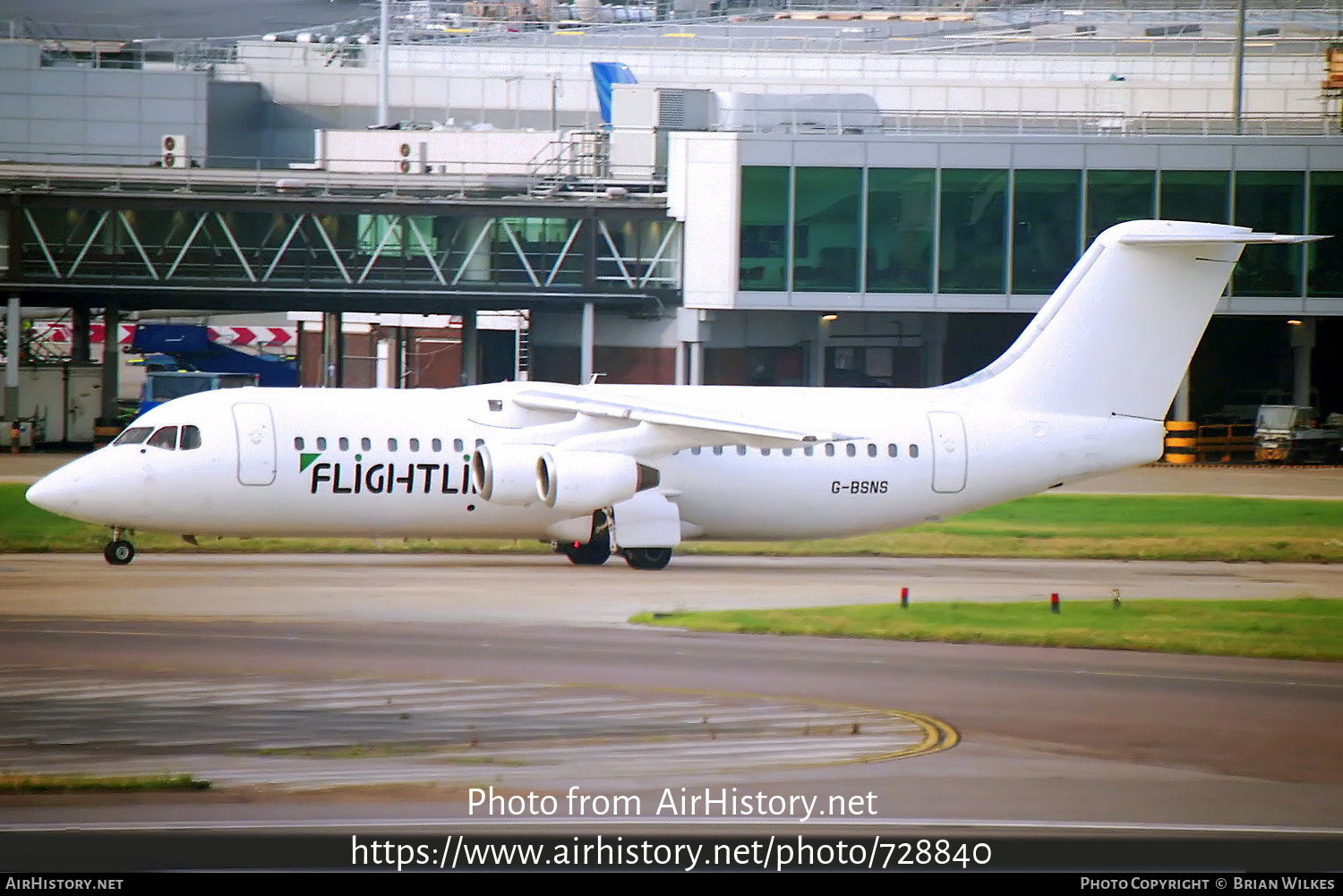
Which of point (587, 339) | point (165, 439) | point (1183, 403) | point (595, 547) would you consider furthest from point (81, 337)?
point (1183, 403)

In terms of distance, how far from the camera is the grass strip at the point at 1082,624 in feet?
82.4

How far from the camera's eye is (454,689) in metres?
20.5

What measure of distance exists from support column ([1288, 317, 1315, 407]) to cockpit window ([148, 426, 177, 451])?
4149cm

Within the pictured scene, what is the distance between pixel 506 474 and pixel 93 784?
51.1ft

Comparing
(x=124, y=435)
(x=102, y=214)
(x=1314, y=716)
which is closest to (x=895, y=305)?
(x=102, y=214)

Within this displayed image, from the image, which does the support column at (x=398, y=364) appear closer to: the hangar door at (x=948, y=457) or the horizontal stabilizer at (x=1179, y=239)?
the hangar door at (x=948, y=457)

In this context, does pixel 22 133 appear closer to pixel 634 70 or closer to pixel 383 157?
pixel 383 157

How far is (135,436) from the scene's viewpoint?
102 ft

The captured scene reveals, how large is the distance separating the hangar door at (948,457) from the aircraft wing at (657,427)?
97.1 inches

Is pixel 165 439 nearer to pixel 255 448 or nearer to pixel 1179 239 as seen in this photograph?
pixel 255 448

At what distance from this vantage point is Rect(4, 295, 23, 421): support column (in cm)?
5584

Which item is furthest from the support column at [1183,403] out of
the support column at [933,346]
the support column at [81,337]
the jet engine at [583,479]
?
the support column at [81,337]

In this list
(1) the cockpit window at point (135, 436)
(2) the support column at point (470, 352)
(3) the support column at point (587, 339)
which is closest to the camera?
(1) the cockpit window at point (135, 436)
